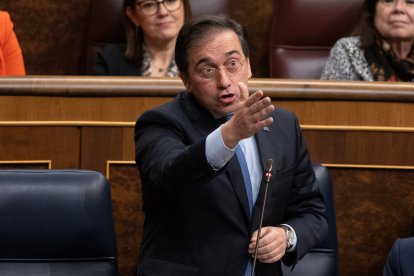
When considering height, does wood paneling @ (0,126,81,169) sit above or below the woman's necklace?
above

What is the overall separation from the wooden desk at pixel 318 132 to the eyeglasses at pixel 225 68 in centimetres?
30

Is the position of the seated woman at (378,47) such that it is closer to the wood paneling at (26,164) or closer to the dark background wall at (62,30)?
the dark background wall at (62,30)

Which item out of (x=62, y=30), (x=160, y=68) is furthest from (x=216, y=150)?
(x=62, y=30)

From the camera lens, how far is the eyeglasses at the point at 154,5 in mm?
1574

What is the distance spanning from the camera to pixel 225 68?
39.2 inches

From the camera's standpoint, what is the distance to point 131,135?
1.29m

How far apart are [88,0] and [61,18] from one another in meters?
0.06

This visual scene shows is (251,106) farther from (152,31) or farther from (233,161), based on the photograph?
(152,31)

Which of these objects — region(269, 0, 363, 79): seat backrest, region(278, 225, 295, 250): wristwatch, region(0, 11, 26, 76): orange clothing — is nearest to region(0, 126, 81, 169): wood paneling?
region(0, 11, 26, 76): orange clothing

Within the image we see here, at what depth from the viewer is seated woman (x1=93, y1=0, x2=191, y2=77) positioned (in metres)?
1.58

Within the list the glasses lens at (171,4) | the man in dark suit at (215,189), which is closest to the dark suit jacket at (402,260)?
the man in dark suit at (215,189)

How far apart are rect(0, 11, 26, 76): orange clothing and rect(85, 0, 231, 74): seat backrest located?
0.16m

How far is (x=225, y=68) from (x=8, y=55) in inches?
26.1

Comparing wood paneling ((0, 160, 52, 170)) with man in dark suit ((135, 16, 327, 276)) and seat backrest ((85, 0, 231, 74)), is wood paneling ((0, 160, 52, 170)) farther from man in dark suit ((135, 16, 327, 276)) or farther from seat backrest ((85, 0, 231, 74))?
seat backrest ((85, 0, 231, 74))
